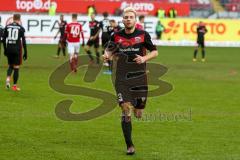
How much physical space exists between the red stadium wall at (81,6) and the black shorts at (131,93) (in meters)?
38.3

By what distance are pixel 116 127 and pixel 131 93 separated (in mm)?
2558

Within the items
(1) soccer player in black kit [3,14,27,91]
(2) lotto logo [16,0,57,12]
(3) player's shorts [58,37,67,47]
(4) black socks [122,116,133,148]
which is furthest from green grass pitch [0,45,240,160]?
(2) lotto logo [16,0,57,12]

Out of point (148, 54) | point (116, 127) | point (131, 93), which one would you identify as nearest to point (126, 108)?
point (131, 93)

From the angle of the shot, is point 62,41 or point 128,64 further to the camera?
point 62,41

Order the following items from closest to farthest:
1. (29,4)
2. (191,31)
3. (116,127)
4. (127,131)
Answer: (127,131) < (116,127) < (191,31) < (29,4)

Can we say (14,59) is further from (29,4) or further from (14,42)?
(29,4)

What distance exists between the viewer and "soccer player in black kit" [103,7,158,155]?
1046 centimetres

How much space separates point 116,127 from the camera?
13070 mm

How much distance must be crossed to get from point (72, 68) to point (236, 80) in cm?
627

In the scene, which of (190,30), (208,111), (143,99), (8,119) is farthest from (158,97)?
(190,30)

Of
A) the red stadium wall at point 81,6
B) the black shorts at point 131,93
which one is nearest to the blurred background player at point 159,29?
the red stadium wall at point 81,6

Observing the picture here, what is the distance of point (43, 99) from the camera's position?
16891mm

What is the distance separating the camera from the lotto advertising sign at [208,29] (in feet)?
155

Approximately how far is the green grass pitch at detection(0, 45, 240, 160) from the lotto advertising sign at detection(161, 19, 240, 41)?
25560 millimetres
